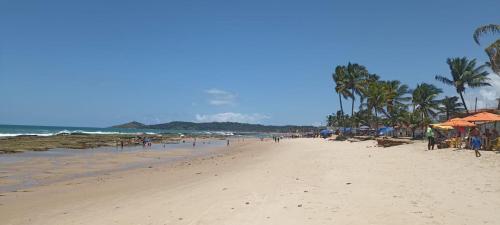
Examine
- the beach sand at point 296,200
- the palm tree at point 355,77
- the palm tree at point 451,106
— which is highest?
the palm tree at point 355,77

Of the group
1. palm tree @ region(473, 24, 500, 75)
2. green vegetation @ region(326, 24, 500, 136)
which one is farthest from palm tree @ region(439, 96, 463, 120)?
palm tree @ region(473, 24, 500, 75)

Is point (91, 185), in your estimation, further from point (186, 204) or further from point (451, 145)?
point (451, 145)

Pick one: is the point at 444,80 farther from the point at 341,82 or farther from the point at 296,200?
the point at 296,200

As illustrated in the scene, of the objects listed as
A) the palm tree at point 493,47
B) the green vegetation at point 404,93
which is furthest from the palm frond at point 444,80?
the palm tree at point 493,47

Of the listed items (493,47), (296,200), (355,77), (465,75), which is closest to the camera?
(296,200)

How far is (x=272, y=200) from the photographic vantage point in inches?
409

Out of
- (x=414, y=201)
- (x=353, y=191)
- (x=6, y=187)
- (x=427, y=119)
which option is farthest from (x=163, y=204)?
(x=427, y=119)

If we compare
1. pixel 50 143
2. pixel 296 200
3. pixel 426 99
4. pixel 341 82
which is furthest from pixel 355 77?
pixel 296 200

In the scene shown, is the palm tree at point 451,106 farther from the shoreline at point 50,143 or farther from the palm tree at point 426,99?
the shoreline at point 50,143

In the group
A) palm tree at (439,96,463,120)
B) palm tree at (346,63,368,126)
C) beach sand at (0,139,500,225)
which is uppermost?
palm tree at (346,63,368,126)

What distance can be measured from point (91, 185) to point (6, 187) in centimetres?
322

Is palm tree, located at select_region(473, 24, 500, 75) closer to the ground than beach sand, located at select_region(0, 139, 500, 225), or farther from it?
farther from it

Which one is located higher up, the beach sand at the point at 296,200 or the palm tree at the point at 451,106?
the palm tree at the point at 451,106

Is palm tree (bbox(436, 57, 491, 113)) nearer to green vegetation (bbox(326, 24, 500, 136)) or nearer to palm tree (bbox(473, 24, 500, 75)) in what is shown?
green vegetation (bbox(326, 24, 500, 136))
